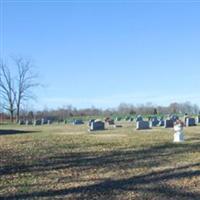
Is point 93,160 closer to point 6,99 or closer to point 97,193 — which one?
point 97,193

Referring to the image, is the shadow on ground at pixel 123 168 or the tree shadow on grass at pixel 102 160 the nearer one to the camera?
the shadow on ground at pixel 123 168

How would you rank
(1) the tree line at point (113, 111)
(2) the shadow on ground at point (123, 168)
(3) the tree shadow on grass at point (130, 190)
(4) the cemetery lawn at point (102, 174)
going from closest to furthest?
1. (3) the tree shadow on grass at point (130, 190)
2. (2) the shadow on ground at point (123, 168)
3. (4) the cemetery lawn at point (102, 174)
4. (1) the tree line at point (113, 111)

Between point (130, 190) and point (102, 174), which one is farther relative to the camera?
point (102, 174)

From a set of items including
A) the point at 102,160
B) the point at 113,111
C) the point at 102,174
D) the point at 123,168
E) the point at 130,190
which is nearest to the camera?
the point at 130,190

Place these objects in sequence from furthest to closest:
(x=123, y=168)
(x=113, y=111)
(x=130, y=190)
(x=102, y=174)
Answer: (x=113, y=111)
(x=123, y=168)
(x=102, y=174)
(x=130, y=190)

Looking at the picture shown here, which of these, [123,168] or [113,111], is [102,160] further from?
[113,111]

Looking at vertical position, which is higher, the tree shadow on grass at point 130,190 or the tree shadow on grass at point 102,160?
the tree shadow on grass at point 102,160

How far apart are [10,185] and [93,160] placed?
4.57 metres

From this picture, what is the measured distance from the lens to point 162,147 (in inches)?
759

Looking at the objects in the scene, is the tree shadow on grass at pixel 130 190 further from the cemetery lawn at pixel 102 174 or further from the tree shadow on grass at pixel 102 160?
the tree shadow on grass at pixel 102 160

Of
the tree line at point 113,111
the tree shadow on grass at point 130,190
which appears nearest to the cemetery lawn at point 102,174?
the tree shadow on grass at point 130,190

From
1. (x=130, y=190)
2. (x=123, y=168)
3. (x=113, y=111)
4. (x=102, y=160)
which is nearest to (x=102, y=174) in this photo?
(x=123, y=168)

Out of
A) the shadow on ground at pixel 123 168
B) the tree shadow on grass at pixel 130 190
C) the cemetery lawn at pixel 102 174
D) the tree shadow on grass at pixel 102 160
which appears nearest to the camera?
the tree shadow on grass at pixel 130 190

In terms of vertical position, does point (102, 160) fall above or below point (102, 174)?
above
